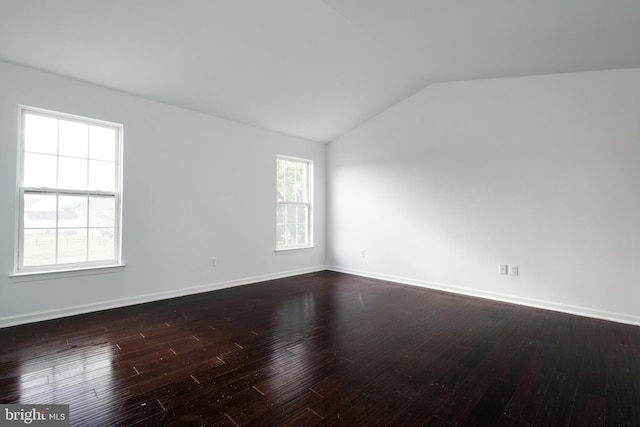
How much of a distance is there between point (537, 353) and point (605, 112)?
2657 mm

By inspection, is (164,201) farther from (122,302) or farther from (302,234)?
(302,234)

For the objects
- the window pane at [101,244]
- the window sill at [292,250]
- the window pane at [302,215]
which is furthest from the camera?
the window pane at [302,215]

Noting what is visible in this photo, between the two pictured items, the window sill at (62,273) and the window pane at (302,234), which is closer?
the window sill at (62,273)

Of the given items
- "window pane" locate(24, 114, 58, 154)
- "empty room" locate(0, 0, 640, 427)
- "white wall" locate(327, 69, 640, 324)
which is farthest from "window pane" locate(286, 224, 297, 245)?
"window pane" locate(24, 114, 58, 154)

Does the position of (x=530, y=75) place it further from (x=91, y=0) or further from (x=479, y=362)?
(x=91, y=0)

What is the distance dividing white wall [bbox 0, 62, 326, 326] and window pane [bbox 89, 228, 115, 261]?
0.56 feet

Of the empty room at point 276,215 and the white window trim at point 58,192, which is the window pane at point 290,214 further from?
the white window trim at point 58,192

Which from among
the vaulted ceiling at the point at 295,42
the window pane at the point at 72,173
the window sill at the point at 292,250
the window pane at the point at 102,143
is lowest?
the window sill at the point at 292,250

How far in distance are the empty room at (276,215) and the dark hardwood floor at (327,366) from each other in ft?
0.06

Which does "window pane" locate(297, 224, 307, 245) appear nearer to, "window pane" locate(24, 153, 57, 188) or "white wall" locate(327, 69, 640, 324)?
"white wall" locate(327, 69, 640, 324)

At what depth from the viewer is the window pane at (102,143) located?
10.8 ft

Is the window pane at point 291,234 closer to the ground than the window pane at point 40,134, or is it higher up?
closer to the ground

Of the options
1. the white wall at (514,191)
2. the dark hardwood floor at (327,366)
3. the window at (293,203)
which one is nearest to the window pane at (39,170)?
the dark hardwood floor at (327,366)

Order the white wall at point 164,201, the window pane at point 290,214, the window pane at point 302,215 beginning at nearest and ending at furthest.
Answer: the white wall at point 164,201 → the window pane at point 290,214 → the window pane at point 302,215
